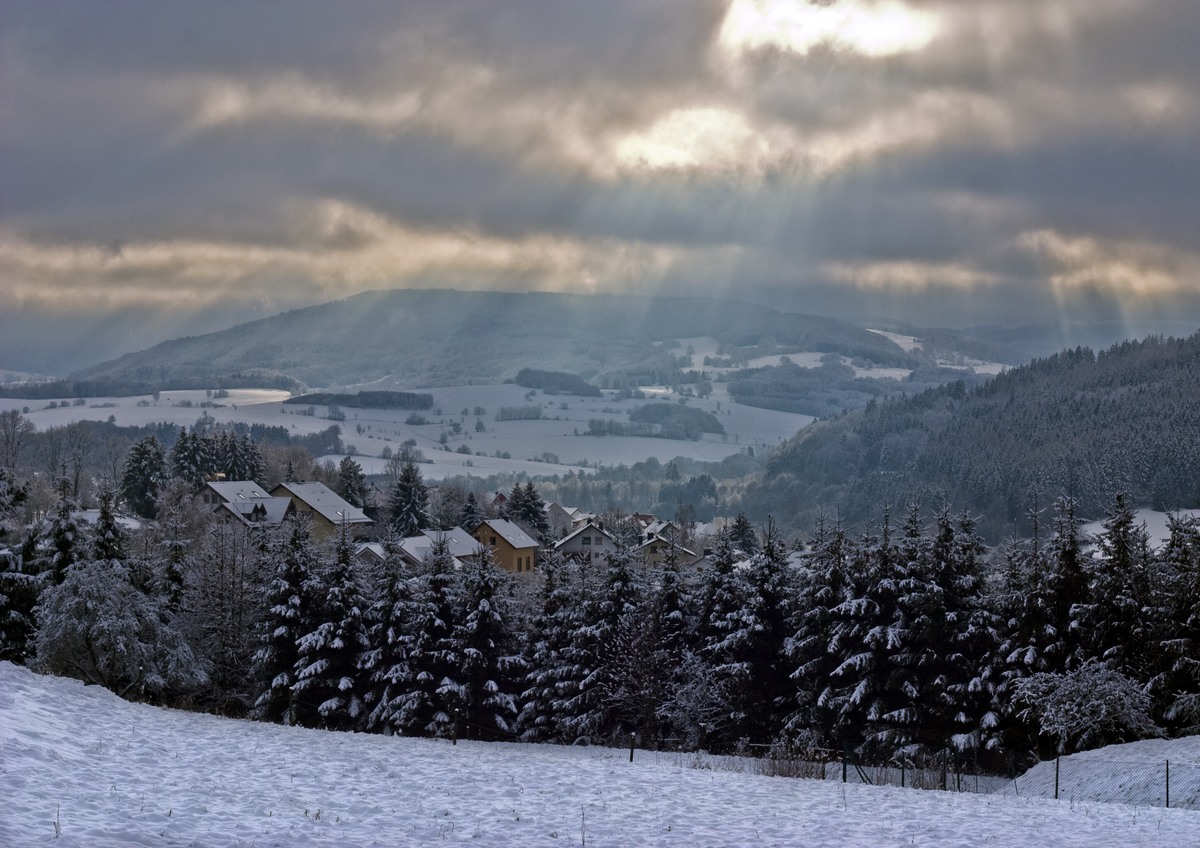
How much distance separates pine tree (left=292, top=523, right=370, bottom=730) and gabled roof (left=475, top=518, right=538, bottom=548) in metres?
64.9

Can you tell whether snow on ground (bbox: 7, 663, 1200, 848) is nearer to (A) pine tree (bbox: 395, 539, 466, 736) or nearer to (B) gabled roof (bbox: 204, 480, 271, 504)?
(A) pine tree (bbox: 395, 539, 466, 736)

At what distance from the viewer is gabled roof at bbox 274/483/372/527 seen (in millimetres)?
112062

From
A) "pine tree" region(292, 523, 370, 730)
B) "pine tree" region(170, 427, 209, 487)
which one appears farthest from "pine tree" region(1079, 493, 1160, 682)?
"pine tree" region(170, 427, 209, 487)

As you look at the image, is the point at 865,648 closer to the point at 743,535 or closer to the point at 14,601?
the point at 14,601

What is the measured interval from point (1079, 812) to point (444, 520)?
116 metres

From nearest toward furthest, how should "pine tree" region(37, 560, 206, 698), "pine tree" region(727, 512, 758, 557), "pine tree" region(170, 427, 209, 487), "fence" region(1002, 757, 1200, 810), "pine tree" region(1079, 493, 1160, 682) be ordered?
1. "fence" region(1002, 757, 1200, 810)
2. "pine tree" region(37, 560, 206, 698)
3. "pine tree" region(1079, 493, 1160, 682)
4. "pine tree" region(727, 512, 758, 557)
5. "pine tree" region(170, 427, 209, 487)

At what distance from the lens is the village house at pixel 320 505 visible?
111m

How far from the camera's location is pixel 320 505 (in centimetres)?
11369

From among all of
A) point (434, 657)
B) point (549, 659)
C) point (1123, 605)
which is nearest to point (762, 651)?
point (549, 659)

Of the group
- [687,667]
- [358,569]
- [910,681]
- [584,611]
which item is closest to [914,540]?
[910,681]

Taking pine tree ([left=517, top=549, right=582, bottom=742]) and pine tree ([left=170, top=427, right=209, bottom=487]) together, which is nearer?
pine tree ([left=517, top=549, right=582, bottom=742])

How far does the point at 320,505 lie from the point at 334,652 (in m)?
70.5

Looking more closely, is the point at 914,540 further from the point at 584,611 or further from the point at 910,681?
the point at 584,611

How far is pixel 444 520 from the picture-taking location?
133250mm
